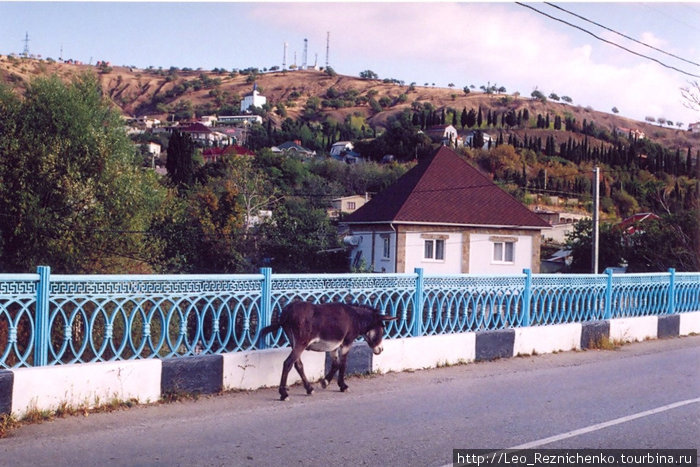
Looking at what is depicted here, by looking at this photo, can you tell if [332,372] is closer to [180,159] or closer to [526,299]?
[526,299]

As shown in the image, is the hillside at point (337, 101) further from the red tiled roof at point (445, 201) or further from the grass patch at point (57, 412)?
the grass patch at point (57, 412)

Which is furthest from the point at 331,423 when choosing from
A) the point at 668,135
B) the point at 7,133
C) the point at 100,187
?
the point at 668,135

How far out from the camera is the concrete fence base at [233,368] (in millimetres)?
7230

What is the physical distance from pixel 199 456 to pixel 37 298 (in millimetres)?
2453

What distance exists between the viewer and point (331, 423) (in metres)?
7.63

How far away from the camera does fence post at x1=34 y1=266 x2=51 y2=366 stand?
24.5 ft

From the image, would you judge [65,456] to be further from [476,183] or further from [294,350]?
[476,183]

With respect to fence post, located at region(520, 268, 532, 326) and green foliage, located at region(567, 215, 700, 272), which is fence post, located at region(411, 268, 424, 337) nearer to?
fence post, located at region(520, 268, 532, 326)

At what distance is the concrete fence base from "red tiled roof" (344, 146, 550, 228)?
28.5 m

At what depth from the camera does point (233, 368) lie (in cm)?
888

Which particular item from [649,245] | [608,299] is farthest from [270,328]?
[649,245]

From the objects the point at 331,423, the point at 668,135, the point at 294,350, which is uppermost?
the point at 668,135

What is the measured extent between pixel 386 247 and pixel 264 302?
3395 centimetres

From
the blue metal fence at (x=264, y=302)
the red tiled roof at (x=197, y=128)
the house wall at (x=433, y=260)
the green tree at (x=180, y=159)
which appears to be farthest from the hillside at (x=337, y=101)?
the blue metal fence at (x=264, y=302)
